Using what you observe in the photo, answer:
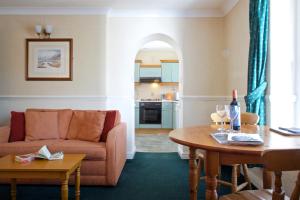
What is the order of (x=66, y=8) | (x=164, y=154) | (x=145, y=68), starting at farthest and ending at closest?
1. (x=145, y=68)
2. (x=164, y=154)
3. (x=66, y=8)

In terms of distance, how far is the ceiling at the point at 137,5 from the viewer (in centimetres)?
412

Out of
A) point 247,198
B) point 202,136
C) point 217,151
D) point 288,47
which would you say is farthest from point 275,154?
point 288,47

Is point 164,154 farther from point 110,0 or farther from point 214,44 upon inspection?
point 110,0

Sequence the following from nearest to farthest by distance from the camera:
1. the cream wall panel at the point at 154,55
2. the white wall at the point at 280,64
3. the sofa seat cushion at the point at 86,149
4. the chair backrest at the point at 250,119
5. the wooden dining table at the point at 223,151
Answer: the wooden dining table at the point at 223,151 → the chair backrest at the point at 250,119 → the white wall at the point at 280,64 → the sofa seat cushion at the point at 86,149 → the cream wall panel at the point at 154,55

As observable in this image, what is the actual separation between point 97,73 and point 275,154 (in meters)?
3.63

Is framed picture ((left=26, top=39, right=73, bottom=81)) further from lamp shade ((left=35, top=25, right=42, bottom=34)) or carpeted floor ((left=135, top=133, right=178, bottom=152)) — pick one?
carpeted floor ((left=135, top=133, right=178, bottom=152))

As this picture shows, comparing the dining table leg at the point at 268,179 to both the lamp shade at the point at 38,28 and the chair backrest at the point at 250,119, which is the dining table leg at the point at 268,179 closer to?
the chair backrest at the point at 250,119

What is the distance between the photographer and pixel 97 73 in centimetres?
442

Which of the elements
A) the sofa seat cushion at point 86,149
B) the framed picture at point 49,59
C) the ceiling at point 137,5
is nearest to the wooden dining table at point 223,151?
the sofa seat cushion at point 86,149

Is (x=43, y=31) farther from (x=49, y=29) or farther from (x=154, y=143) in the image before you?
(x=154, y=143)

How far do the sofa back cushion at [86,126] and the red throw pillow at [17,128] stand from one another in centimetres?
64

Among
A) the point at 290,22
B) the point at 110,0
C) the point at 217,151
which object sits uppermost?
the point at 110,0

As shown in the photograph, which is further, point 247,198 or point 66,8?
point 66,8

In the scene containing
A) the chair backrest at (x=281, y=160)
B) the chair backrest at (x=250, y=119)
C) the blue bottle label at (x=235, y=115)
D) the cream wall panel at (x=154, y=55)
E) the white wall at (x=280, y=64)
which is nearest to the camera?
the chair backrest at (x=281, y=160)
